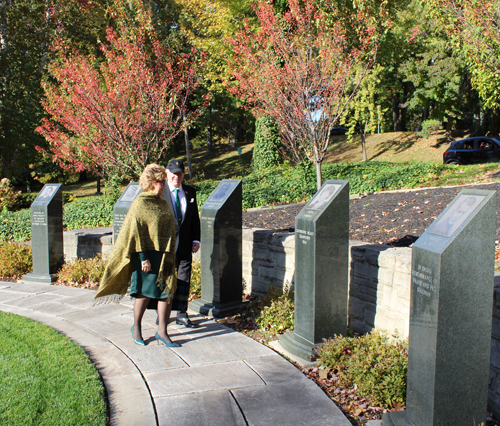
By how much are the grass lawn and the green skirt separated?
0.82 metres

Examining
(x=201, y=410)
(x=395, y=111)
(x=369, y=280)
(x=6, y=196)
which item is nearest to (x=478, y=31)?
(x=369, y=280)

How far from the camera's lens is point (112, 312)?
610 centimetres

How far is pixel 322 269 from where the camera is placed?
14.4ft

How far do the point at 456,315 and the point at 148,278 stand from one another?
9.53ft

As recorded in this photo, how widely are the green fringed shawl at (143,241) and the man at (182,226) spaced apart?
480 mm

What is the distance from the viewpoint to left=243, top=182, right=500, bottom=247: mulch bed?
693 cm

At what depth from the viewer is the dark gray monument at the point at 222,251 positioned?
A: 578cm

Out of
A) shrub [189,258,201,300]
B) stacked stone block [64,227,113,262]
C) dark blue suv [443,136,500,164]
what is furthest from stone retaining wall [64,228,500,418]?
dark blue suv [443,136,500,164]

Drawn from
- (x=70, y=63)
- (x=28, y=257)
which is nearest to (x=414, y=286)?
(x=28, y=257)

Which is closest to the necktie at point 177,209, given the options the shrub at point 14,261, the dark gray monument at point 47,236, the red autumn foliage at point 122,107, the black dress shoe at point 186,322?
the black dress shoe at point 186,322

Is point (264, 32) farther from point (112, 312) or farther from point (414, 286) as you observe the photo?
point (414, 286)

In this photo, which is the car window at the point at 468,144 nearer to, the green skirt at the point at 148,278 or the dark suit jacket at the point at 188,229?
the dark suit jacket at the point at 188,229

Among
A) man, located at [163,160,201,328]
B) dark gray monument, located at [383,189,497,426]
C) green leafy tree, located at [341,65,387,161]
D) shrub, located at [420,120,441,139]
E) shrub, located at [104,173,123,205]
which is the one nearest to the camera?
dark gray monument, located at [383,189,497,426]

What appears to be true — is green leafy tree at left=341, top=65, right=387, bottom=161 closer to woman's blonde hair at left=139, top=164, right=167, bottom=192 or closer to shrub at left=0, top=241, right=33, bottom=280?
shrub at left=0, top=241, right=33, bottom=280
